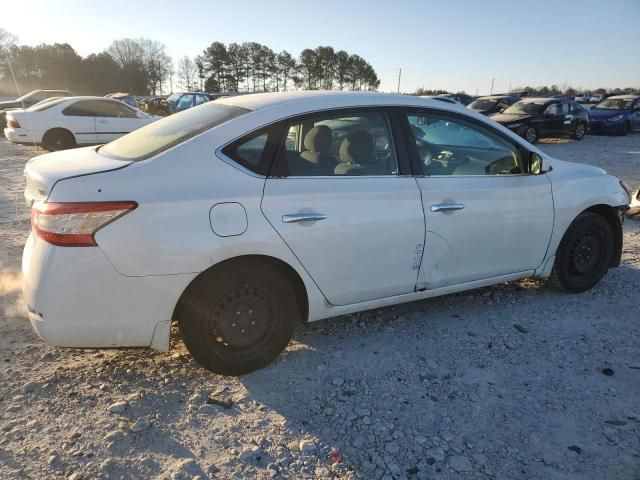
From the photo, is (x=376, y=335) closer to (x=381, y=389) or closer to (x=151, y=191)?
(x=381, y=389)

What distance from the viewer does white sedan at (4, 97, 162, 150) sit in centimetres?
1257

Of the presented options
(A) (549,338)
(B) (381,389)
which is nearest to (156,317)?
(B) (381,389)

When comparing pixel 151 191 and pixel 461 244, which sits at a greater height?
pixel 151 191

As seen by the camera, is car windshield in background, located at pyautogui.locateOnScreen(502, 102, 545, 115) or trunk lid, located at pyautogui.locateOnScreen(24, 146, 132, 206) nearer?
trunk lid, located at pyautogui.locateOnScreen(24, 146, 132, 206)

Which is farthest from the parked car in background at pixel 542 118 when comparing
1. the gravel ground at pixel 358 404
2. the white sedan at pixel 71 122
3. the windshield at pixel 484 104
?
the gravel ground at pixel 358 404

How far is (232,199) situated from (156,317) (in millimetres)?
757

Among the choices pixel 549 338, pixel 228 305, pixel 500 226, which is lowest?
pixel 549 338

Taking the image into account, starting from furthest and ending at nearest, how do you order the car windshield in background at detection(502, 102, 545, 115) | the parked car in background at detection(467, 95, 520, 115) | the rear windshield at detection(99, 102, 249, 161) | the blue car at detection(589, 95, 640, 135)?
the parked car in background at detection(467, 95, 520, 115) → the blue car at detection(589, 95, 640, 135) → the car windshield in background at detection(502, 102, 545, 115) → the rear windshield at detection(99, 102, 249, 161)

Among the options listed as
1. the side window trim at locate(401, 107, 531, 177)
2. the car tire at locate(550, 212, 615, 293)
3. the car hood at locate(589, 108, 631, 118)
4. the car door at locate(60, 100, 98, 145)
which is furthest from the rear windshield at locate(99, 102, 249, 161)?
the car hood at locate(589, 108, 631, 118)

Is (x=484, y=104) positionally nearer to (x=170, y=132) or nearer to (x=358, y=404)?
(x=170, y=132)

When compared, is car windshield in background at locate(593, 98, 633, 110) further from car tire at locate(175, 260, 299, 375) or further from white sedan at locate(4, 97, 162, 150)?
car tire at locate(175, 260, 299, 375)

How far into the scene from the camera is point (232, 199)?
2.62 m

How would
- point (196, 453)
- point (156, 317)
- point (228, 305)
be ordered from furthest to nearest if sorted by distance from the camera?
point (228, 305) → point (156, 317) → point (196, 453)

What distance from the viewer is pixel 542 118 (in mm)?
17312
